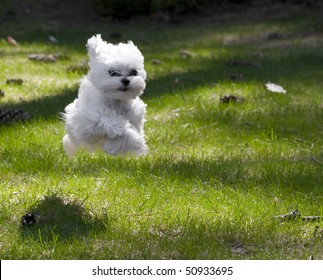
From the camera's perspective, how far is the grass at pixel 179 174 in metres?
4.02

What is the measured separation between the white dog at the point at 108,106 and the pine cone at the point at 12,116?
1.02 m

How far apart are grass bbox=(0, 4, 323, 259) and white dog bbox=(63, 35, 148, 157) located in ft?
0.72

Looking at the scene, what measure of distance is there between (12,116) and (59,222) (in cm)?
275

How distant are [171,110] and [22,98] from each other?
6.20ft

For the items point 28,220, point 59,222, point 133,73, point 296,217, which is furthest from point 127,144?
point 296,217

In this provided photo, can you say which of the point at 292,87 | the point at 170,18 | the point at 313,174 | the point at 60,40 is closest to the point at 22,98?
the point at 292,87

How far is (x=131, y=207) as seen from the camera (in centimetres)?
451

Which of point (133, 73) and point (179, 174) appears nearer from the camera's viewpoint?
point (179, 174)

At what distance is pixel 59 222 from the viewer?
4262 mm

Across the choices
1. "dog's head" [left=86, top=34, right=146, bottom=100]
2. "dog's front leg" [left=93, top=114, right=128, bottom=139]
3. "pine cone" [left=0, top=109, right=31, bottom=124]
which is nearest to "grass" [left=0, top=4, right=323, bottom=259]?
"pine cone" [left=0, top=109, right=31, bottom=124]

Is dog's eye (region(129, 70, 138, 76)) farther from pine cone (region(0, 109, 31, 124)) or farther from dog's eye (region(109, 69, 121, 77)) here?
pine cone (region(0, 109, 31, 124))

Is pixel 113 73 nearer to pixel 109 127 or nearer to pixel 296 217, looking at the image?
pixel 109 127

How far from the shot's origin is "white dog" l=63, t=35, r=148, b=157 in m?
5.66

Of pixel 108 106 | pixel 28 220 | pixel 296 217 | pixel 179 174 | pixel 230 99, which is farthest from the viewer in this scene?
pixel 230 99
